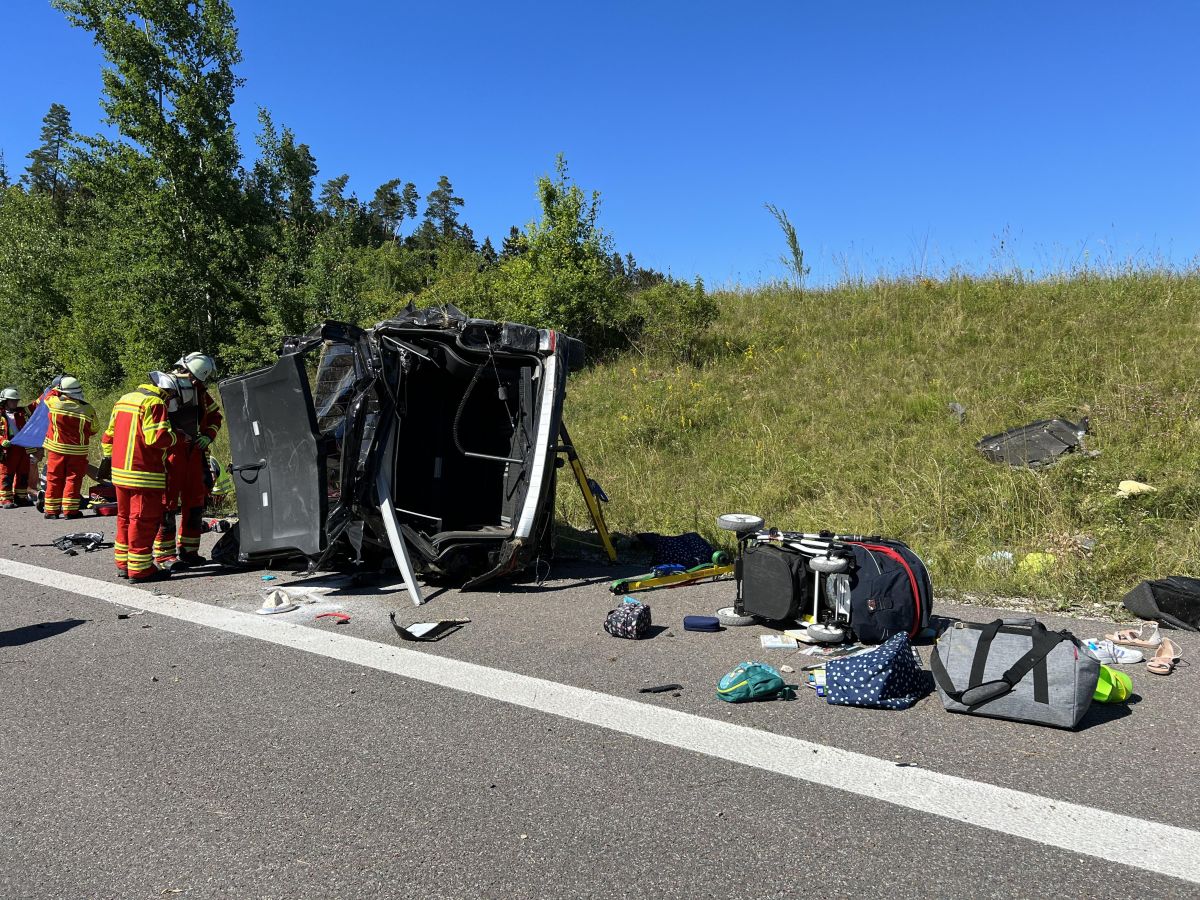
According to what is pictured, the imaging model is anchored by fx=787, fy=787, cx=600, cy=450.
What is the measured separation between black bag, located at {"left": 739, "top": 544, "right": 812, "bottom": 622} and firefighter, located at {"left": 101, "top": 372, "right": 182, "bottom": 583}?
16.0 feet

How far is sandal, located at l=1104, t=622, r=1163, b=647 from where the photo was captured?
415cm

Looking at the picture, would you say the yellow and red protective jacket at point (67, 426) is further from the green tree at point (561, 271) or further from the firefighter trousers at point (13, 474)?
the green tree at point (561, 271)

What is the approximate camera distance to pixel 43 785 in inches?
116

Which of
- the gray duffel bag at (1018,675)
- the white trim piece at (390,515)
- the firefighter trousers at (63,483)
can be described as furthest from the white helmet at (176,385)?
the gray duffel bag at (1018,675)

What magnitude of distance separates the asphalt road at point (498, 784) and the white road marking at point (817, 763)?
45 millimetres

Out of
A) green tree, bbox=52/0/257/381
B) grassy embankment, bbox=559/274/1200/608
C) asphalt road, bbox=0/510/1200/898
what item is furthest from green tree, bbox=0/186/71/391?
asphalt road, bbox=0/510/1200/898

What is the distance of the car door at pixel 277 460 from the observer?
19.0ft

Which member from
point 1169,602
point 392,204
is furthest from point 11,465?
point 392,204

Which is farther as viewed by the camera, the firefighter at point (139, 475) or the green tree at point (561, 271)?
the green tree at point (561, 271)

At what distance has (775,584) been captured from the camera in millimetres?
4605

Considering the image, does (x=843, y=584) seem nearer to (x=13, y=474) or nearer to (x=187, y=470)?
(x=187, y=470)

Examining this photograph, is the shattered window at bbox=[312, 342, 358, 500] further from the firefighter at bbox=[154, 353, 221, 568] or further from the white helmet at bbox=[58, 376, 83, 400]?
the white helmet at bbox=[58, 376, 83, 400]

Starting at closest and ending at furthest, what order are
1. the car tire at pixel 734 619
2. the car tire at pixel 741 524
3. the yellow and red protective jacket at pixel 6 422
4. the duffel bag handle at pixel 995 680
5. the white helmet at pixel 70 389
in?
1. the duffel bag handle at pixel 995 680
2. the car tire at pixel 734 619
3. the car tire at pixel 741 524
4. the white helmet at pixel 70 389
5. the yellow and red protective jacket at pixel 6 422

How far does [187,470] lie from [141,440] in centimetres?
78
